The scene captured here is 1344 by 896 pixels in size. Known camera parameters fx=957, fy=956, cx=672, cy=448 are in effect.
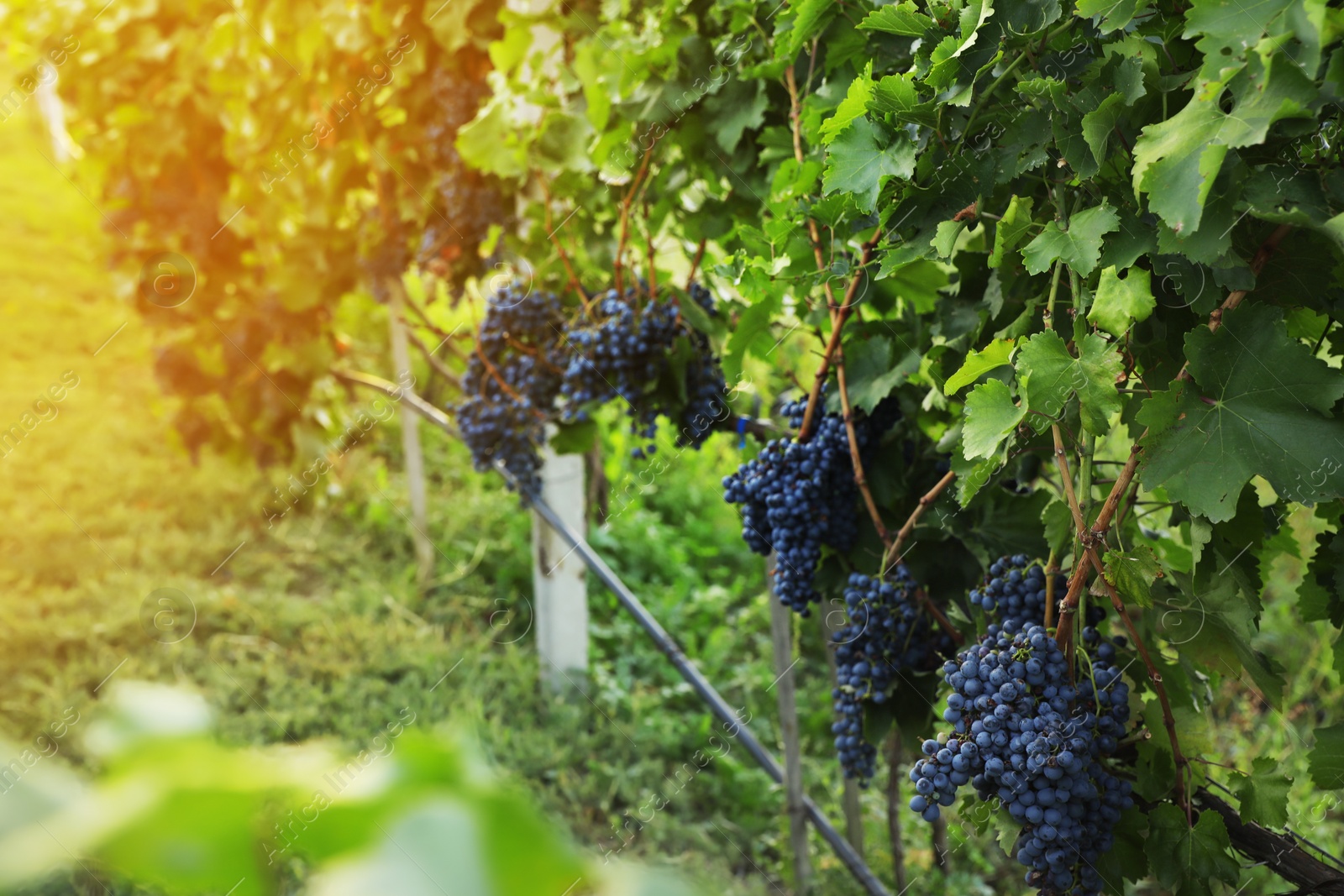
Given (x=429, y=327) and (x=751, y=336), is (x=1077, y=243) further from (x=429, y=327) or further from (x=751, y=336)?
(x=429, y=327)

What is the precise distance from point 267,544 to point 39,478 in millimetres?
1085

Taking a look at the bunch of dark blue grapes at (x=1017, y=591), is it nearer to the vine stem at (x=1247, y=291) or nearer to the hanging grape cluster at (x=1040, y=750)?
the hanging grape cluster at (x=1040, y=750)

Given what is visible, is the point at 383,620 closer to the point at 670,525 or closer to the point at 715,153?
the point at 670,525

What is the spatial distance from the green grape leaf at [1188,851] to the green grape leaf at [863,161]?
77 cm

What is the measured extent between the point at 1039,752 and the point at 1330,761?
46cm

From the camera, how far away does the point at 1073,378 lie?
3.08 ft

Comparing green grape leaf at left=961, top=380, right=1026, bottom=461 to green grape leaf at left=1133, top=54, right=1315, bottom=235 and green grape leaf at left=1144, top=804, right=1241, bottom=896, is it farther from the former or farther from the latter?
green grape leaf at left=1144, top=804, right=1241, bottom=896

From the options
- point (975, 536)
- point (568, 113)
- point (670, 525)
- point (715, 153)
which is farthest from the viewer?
point (670, 525)

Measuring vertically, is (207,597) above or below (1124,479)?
above

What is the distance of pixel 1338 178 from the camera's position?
0.85m

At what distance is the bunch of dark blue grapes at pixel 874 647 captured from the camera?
130 cm

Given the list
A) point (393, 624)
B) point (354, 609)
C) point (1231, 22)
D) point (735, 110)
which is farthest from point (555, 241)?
point (354, 609)

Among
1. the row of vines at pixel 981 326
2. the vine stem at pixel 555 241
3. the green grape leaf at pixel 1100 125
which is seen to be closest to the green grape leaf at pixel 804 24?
the row of vines at pixel 981 326

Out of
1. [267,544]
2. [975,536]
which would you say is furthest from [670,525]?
[975,536]
